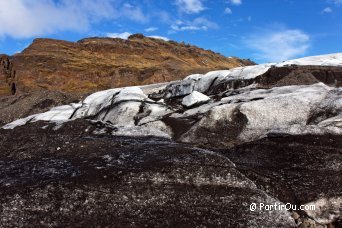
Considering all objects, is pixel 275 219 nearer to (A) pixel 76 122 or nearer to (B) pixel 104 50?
(A) pixel 76 122

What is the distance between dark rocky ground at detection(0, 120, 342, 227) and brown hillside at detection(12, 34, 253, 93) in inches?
2734

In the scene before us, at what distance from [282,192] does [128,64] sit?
365 feet

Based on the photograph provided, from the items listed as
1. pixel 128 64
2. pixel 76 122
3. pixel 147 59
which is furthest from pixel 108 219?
pixel 147 59

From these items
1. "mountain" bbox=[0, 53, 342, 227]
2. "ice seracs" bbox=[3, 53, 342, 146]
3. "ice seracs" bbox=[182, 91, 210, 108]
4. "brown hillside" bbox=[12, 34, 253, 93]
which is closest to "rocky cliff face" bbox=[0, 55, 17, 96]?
"brown hillside" bbox=[12, 34, 253, 93]

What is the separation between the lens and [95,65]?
119312 millimetres

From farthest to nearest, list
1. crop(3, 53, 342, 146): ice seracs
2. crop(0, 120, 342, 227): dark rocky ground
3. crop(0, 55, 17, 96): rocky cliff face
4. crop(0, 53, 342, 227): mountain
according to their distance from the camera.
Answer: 1. crop(0, 55, 17, 96): rocky cliff face
2. crop(3, 53, 342, 146): ice seracs
3. crop(0, 53, 342, 227): mountain
4. crop(0, 120, 342, 227): dark rocky ground

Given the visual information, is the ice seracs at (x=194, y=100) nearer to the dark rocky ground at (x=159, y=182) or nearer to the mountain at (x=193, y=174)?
the mountain at (x=193, y=174)

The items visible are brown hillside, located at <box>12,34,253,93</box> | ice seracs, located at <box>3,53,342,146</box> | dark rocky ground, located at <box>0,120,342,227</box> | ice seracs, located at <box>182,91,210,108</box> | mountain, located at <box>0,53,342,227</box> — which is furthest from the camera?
brown hillside, located at <box>12,34,253,93</box>

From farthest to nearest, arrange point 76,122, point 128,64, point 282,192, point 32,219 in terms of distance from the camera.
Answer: point 128,64 → point 76,122 → point 282,192 → point 32,219

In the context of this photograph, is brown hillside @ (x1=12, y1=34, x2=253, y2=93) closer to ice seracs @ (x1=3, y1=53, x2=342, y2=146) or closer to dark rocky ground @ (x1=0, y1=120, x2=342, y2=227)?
ice seracs @ (x1=3, y1=53, x2=342, y2=146)

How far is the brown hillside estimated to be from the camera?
350ft

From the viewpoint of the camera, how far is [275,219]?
49.5 feet

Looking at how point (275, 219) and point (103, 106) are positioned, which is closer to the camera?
point (275, 219)

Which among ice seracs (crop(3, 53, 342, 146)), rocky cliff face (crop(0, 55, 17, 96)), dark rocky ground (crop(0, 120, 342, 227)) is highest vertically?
rocky cliff face (crop(0, 55, 17, 96))
